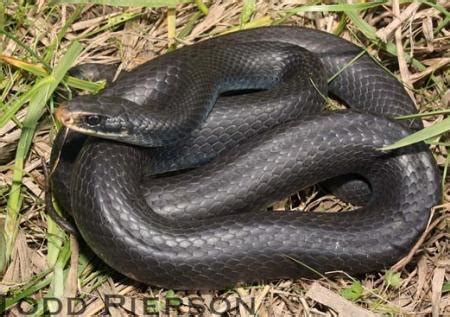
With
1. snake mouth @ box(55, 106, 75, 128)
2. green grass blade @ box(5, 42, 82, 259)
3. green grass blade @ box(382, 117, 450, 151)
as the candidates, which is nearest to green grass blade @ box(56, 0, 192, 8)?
green grass blade @ box(5, 42, 82, 259)

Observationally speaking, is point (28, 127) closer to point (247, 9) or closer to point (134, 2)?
point (134, 2)

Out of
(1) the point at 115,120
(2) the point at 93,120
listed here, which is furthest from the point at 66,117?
(1) the point at 115,120

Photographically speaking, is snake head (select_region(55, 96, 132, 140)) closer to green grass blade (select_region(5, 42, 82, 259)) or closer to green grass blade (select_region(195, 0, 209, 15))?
green grass blade (select_region(5, 42, 82, 259))

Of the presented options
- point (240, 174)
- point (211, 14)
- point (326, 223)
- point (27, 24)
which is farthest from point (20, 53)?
point (326, 223)

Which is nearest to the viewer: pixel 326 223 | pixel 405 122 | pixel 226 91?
pixel 326 223

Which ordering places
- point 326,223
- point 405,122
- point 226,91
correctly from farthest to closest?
point 226,91 → point 405,122 → point 326,223

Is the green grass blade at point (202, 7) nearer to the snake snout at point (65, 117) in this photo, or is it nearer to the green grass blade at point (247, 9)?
the green grass blade at point (247, 9)

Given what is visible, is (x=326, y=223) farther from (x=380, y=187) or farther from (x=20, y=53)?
(x=20, y=53)
